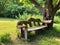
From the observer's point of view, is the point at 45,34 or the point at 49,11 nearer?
the point at 45,34

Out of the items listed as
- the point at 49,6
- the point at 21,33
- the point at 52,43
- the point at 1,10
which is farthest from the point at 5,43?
the point at 1,10

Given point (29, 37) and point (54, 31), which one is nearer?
point (29, 37)

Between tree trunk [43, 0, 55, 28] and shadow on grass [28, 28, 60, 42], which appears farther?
tree trunk [43, 0, 55, 28]

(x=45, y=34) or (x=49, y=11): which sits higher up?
(x=49, y=11)

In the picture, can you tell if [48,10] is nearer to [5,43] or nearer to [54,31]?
[54,31]

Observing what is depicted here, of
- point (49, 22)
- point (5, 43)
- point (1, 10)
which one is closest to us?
point (5, 43)

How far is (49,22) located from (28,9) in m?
18.4

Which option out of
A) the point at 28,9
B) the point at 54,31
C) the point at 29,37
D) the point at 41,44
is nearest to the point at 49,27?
the point at 54,31

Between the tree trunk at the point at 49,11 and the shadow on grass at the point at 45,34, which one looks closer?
the shadow on grass at the point at 45,34

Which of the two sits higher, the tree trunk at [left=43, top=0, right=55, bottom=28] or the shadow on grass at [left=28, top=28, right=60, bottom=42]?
the tree trunk at [left=43, top=0, right=55, bottom=28]

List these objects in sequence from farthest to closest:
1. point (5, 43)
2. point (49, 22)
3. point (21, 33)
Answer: point (49, 22)
point (21, 33)
point (5, 43)

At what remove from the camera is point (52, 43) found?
34.3 feet

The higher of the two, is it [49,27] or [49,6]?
[49,6]

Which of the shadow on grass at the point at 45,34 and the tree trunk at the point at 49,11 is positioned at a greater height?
the tree trunk at the point at 49,11
